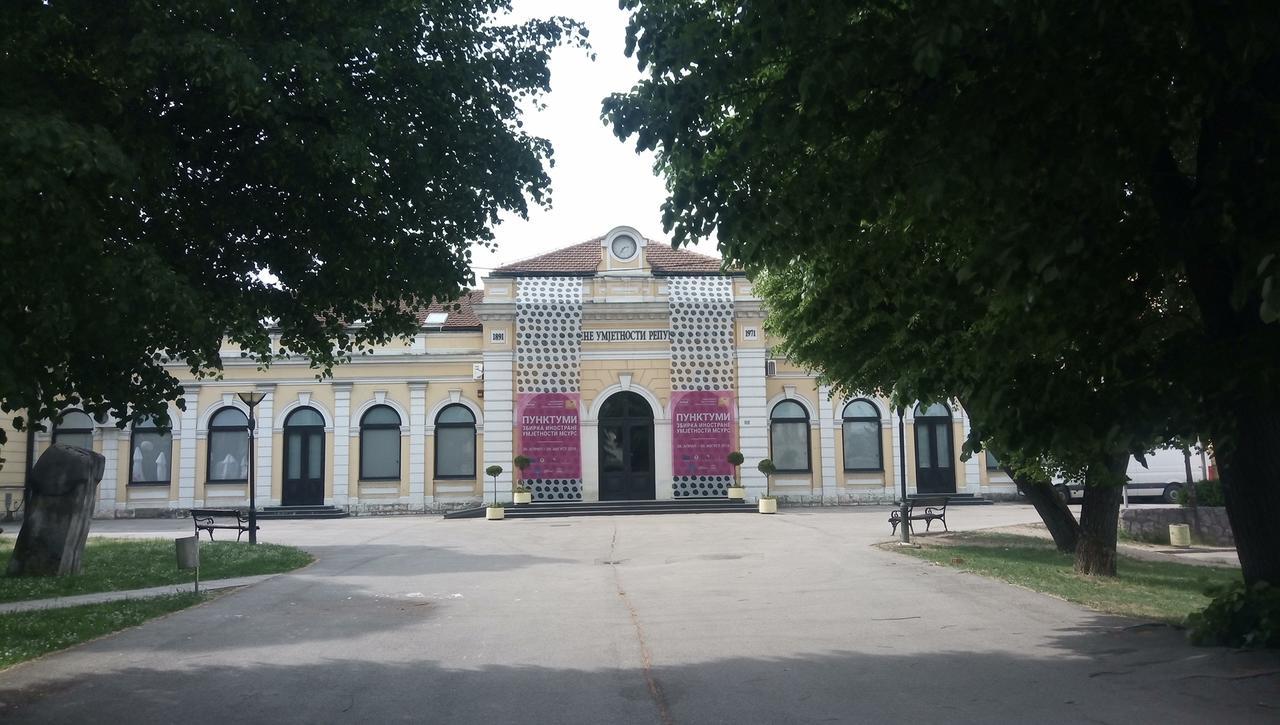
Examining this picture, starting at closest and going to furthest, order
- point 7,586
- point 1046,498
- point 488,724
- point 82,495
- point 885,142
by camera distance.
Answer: point 488,724 < point 885,142 < point 7,586 < point 82,495 < point 1046,498

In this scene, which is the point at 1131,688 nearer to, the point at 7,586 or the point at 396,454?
the point at 7,586

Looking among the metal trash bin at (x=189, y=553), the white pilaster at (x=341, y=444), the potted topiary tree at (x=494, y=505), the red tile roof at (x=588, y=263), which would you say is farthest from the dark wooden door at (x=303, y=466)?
the metal trash bin at (x=189, y=553)

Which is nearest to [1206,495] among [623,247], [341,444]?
[623,247]

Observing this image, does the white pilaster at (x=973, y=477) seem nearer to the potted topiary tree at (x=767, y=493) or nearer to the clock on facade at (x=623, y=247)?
the potted topiary tree at (x=767, y=493)

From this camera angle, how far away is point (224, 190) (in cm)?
868

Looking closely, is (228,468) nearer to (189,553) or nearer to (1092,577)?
(189,553)

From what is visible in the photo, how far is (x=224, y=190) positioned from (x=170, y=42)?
72.7 inches

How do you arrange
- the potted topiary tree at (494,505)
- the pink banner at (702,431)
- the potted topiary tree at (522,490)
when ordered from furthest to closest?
1. the pink banner at (702,431)
2. the potted topiary tree at (522,490)
3. the potted topiary tree at (494,505)

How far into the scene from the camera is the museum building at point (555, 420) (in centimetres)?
3325

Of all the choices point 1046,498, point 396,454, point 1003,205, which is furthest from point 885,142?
point 396,454

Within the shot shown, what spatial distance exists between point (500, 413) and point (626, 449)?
4.40 m

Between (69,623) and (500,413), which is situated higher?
(500,413)

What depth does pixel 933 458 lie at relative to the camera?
35.4 metres

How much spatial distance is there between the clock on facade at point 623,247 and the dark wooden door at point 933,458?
11734 millimetres
